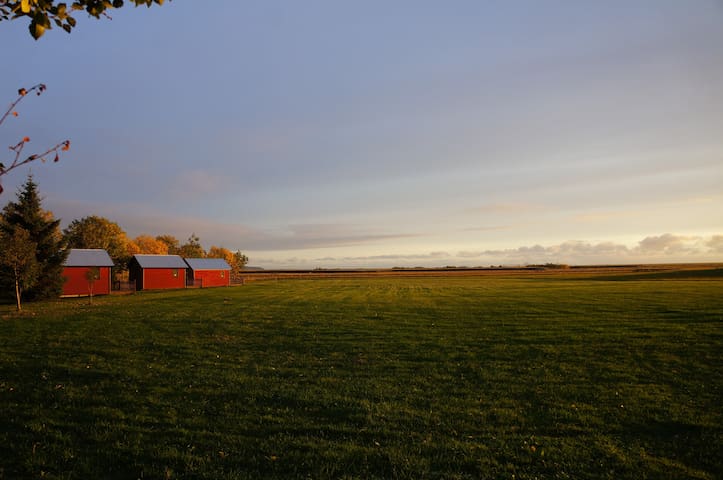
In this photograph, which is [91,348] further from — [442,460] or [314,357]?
[442,460]

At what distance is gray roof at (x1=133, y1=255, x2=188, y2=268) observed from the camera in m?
67.2

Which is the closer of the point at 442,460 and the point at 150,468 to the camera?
the point at 150,468

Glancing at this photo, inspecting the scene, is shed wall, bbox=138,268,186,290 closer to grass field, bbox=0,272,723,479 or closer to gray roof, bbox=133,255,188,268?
gray roof, bbox=133,255,188,268

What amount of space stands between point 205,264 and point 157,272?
10193mm

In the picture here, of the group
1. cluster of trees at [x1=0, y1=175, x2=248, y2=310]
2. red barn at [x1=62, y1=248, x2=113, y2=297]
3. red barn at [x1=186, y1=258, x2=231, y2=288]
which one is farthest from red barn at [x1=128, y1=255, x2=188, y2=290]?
cluster of trees at [x1=0, y1=175, x2=248, y2=310]

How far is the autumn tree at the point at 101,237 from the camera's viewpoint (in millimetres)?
80250

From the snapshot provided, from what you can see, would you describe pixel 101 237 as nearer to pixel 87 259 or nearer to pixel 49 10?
pixel 87 259

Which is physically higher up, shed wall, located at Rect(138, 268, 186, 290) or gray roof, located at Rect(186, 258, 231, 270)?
gray roof, located at Rect(186, 258, 231, 270)

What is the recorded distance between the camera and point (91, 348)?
16484mm

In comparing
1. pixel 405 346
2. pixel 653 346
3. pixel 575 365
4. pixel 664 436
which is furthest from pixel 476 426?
pixel 653 346

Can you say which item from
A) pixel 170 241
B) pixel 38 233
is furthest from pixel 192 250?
pixel 38 233

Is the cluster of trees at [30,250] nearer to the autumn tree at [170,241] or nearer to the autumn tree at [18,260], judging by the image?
the autumn tree at [18,260]

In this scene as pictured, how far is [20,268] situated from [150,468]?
3870 cm

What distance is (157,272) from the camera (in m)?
67.8
